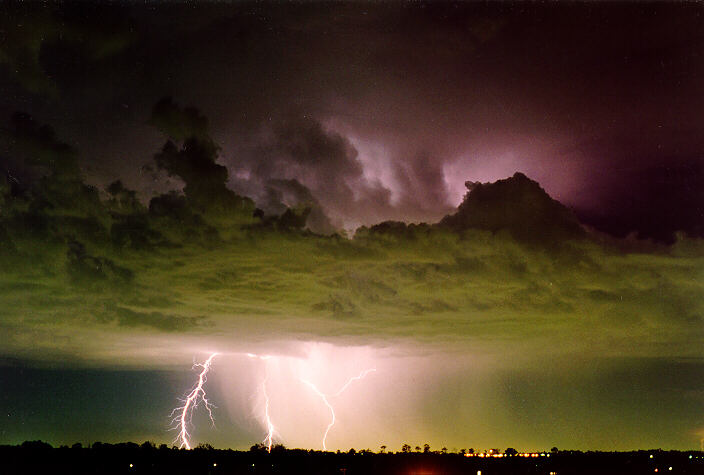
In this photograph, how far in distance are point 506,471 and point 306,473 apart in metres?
27.0

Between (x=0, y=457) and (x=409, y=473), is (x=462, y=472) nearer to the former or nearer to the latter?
(x=409, y=473)

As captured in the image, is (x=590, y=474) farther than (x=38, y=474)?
Yes

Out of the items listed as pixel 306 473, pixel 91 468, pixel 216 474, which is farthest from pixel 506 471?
pixel 91 468

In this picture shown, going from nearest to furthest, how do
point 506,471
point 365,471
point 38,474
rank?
point 38,474, point 365,471, point 506,471

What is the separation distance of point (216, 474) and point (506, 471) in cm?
Result: 3732

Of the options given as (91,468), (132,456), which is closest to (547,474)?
(91,468)

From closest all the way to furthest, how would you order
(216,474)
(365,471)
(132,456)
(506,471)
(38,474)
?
(38,474) < (216,474) < (365,471) < (506,471) < (132,456)

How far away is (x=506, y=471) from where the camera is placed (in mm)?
91062

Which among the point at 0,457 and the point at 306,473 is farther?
the point at 0,457

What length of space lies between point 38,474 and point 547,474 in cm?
5481

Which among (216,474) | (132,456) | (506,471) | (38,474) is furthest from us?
(132,456)

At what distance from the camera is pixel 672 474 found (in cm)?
8369

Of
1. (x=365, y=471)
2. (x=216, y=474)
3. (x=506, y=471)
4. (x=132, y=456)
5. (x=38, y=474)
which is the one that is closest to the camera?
(x=38, y=474)

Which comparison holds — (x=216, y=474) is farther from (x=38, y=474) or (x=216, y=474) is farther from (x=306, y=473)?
(x=38, y=474)
